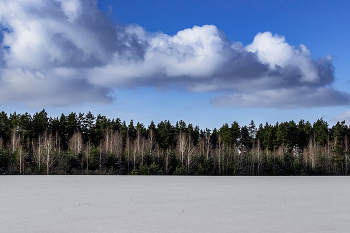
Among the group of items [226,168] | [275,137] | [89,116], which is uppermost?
[89,116]

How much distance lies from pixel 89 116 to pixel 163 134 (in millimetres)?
20722

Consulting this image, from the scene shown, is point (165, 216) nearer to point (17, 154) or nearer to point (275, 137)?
point (17, 154)

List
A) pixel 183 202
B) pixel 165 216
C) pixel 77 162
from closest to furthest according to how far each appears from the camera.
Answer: pixel 165 216, pixel 183 202, pixel 77 162

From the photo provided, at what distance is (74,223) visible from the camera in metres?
11.0

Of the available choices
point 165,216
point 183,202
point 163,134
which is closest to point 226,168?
point 163,134

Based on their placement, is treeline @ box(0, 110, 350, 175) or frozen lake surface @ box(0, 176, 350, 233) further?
treeline @ box(0, 110, 350, 175)

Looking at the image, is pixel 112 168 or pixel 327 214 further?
pixel 112 168

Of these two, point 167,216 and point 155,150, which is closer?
point 167,216

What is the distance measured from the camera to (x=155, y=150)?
71.6 m

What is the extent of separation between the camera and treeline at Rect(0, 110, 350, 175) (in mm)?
48588

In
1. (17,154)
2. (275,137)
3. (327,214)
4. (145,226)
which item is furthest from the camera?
(275,137)

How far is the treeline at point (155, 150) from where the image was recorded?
48588 millimetres

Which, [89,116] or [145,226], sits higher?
[89,116]

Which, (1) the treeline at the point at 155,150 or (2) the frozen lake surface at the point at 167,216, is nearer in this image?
(2) the frozen lake surface at the point at 167,216
